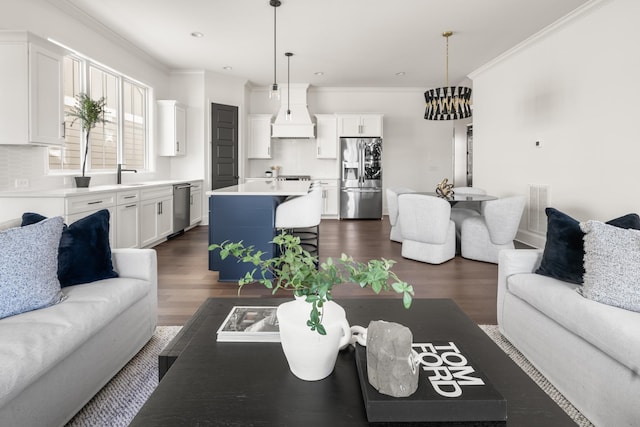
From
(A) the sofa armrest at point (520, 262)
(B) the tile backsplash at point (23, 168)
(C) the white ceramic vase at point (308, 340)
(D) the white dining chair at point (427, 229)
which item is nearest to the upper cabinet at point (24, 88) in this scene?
(B) the tile backsplash at point (23, 168)

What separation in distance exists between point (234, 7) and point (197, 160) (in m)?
3.34

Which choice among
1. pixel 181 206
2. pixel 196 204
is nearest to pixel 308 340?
pixel 181 206

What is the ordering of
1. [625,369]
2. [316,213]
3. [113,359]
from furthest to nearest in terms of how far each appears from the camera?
[316,213]
[113,359]
[625,369]

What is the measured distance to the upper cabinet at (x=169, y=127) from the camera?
21.7 feet

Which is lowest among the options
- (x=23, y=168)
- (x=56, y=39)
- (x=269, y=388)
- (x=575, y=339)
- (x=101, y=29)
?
(x=575, y=339)

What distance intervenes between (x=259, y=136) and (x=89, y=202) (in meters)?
4.83

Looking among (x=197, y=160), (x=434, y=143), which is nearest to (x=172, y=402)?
(x=197, y=160)

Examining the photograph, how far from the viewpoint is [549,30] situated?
15.8ft

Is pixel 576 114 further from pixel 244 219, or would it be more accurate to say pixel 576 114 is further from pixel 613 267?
pixel 244 219

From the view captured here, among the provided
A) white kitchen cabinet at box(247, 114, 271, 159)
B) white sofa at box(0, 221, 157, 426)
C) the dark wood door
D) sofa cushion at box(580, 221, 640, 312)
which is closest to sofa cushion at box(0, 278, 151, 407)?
white sofa at box(0, 221, 157, 426)

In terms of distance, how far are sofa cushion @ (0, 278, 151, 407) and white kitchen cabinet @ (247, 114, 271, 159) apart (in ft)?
21.3

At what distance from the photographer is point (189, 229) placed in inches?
267

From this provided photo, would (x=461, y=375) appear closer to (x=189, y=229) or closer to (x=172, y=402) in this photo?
(x=172, y=402)

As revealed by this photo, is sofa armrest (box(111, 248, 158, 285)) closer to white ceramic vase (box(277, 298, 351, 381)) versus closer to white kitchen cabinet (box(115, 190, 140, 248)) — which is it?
white ceramic vase (box(277, 298, 351, 381))
